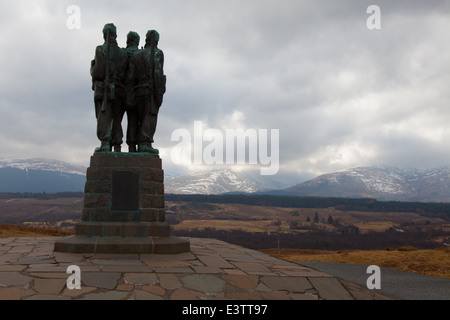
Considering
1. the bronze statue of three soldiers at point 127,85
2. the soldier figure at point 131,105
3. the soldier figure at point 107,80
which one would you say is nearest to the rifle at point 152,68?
the bronze statue of three soldiers at point 127,85

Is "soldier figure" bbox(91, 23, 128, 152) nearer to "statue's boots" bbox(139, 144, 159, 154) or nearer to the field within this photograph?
"statue's boots" bbox(139, 144, 159, 154)

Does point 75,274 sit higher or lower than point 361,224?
higher

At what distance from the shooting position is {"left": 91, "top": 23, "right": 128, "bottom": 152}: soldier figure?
9461 mm

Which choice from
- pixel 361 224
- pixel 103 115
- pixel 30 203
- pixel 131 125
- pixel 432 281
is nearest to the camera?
pixel 103 115

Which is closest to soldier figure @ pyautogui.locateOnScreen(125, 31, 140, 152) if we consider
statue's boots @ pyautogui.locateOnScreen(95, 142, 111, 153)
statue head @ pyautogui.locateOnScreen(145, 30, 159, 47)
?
statue head @ pyautogui.locateOnScreen(145, 30, 159, 47)

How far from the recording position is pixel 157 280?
5953mm

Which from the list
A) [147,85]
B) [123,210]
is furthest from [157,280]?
[147,85]

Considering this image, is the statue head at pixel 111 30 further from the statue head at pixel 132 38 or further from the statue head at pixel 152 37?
the statue head at pixel 152 37

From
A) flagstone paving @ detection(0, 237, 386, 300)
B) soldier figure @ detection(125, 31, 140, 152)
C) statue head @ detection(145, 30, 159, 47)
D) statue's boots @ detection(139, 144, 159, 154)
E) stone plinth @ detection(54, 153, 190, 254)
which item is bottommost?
flagstone paving @ detection(0, 237, 386, 300)

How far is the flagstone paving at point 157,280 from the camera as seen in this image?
5.32 metres
